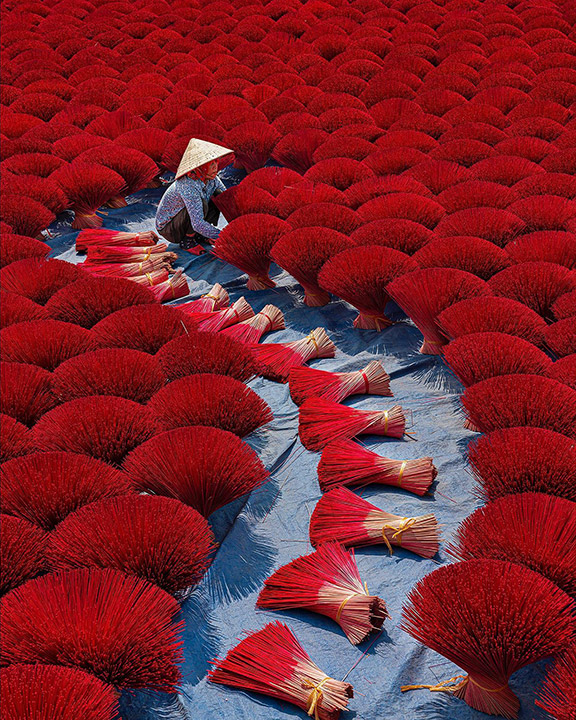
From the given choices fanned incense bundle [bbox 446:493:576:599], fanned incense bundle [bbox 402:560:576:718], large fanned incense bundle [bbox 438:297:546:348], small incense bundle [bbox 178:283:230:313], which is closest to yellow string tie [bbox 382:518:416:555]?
fanned incense bundle [bbox 446:493:576:599]

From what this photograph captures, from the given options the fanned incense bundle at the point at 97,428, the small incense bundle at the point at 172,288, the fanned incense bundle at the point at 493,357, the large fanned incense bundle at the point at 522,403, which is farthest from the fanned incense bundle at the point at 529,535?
the small incense bundle at the point at 172,288

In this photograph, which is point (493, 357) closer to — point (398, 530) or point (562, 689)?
point (398, 530)

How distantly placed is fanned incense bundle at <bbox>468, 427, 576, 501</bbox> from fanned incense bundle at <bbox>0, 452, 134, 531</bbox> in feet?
2.60

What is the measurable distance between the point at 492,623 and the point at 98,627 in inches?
25.9

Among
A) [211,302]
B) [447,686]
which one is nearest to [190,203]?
[211,302]

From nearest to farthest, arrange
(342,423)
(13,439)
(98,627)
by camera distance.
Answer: (98,627) → (13,439) → (342,423)

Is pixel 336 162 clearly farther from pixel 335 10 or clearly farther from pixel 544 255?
pixel 335 10

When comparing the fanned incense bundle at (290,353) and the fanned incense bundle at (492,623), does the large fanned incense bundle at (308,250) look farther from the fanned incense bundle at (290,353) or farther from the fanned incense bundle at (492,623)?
the fanned incense bundle at (492,623)

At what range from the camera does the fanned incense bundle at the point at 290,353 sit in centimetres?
241

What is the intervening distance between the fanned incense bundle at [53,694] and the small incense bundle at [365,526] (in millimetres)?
654

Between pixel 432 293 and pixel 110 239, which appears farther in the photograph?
pixel 110 239

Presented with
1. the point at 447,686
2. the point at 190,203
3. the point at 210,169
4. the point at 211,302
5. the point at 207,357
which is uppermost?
the point at 210,169

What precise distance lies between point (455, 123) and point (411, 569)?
9.17 ft

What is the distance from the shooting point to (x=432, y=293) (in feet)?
7.53
